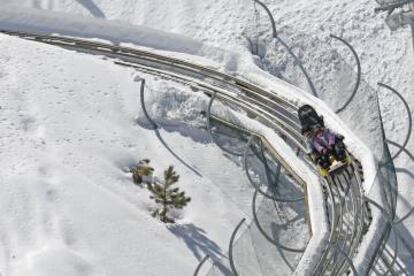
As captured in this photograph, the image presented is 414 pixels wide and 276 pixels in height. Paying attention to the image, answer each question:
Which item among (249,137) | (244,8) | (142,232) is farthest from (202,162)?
(244,8)

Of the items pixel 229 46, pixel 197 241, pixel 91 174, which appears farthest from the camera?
pixel 229 46

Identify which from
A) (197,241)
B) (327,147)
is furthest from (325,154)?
(197,241)

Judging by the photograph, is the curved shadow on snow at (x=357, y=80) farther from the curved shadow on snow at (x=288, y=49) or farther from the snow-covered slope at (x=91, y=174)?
the snow-covered slope at (x=91, y=174)

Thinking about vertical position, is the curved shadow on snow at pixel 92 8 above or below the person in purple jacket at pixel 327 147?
above

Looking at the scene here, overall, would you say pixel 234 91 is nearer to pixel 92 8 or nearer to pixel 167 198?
pixel 167 198

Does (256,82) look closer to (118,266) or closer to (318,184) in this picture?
(318,184)

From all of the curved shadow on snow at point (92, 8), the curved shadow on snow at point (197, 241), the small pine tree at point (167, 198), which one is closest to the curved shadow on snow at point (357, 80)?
the small pine tree at point (167, 198)

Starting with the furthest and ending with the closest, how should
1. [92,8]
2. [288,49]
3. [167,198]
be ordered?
[92,8] → [288,49] → [167,198]

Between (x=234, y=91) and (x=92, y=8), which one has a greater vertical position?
(x=92, y=8)
